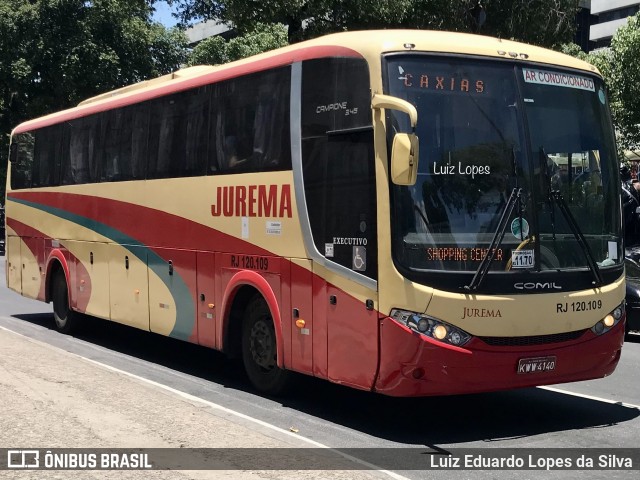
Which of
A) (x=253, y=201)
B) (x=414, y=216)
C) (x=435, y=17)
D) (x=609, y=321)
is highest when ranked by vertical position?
(x=435, y=17)

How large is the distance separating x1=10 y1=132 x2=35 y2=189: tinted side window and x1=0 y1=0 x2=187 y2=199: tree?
18.4 m

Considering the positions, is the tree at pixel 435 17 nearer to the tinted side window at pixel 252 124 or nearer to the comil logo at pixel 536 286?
the tinted side window at pixel 252 124

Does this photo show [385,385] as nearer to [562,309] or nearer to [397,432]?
[397,432]

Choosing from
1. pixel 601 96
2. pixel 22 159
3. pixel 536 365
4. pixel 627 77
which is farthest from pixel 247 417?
pixel 627 77

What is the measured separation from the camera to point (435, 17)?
2438 centimetres

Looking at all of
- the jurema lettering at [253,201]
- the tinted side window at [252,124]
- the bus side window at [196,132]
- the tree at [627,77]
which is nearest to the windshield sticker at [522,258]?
the jurema lettering at [253,201]

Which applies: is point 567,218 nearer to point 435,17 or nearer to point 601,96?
point 601,96

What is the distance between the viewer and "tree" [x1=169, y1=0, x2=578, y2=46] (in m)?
23.3

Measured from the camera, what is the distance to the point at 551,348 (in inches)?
317

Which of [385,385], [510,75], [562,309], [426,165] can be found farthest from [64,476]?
[510,75]

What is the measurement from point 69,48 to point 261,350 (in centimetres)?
2858

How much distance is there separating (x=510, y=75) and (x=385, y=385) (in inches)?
114

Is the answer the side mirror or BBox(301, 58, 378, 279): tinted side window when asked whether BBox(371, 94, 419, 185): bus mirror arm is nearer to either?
the side mirror

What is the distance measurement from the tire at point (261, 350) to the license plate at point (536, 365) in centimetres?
254
